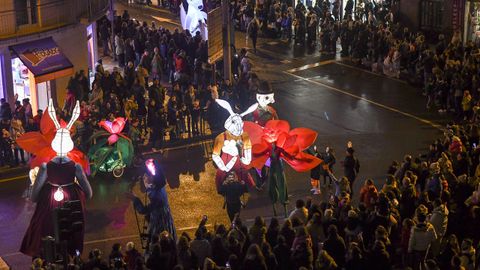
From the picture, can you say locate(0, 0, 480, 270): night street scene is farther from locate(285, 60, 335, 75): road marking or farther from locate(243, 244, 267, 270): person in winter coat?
locate(285, 60, 335, 75): road marking

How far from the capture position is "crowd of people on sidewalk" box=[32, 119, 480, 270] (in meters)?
14.3

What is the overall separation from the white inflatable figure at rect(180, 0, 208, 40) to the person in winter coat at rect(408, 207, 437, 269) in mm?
19937

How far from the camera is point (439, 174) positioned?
1825cm


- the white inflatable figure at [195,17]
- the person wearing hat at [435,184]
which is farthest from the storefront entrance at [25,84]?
the person wearing hat at [435,184]

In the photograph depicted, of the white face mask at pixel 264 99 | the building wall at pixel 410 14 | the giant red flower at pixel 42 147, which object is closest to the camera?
the giant red flower at pixel 42 147

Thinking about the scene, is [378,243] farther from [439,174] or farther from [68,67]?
[68,67]

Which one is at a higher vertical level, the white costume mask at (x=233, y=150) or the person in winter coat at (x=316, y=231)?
the white costume mask at (x=233, y=150)

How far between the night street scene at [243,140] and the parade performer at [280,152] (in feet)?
0.10

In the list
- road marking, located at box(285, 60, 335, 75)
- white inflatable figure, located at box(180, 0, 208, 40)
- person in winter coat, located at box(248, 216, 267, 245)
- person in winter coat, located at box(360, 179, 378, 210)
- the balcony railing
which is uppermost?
the balcony railing

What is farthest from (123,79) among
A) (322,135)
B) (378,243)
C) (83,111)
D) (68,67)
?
(378,243)

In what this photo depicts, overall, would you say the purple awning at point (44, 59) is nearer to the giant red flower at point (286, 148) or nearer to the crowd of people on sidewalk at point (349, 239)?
the giant red flower at point (286, 148)

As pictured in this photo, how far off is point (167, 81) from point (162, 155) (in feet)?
27.6

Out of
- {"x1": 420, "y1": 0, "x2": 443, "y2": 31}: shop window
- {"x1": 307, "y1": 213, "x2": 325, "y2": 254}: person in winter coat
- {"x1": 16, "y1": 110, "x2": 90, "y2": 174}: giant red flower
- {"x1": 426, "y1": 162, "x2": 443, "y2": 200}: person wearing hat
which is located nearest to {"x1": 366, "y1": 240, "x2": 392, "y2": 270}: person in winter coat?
{"x1": 307, "y1": 213, "x2": 325, "y2": 254}: person in winter coat

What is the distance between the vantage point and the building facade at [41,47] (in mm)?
26000
